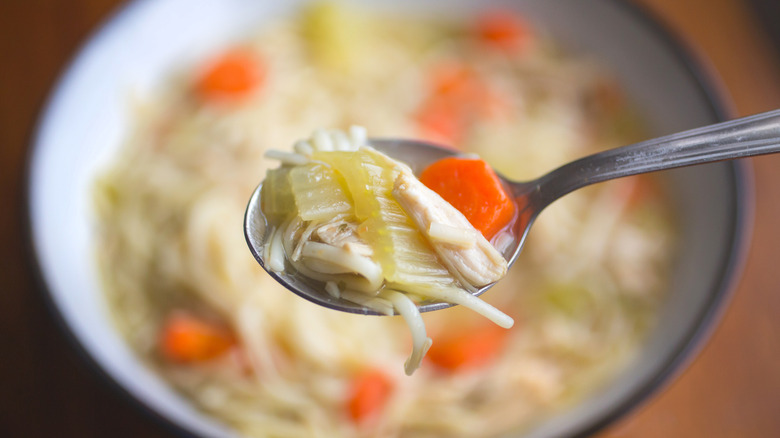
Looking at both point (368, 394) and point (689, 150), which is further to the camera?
point (368, 394)

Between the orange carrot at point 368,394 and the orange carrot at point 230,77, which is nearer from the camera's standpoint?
the orange carrot at point 368,394

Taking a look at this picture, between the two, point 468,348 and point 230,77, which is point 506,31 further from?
point 468,348

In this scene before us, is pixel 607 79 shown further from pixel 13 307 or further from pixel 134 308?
pixel 13 307

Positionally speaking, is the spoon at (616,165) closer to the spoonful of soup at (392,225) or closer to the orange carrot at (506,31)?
the spoonful of soup at (392,225)

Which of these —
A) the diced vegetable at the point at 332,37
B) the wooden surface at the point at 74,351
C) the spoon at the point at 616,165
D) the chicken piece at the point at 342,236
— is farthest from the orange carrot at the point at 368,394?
the diced vegetable at the point at 332,37

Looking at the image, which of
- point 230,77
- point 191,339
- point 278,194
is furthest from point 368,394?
point 230,77

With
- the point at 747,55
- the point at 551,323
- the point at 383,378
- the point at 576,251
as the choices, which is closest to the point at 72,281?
the point at 383,378

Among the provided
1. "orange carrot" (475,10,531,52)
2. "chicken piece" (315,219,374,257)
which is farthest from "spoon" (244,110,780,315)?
"orange carrot" (475,10,531,52)
